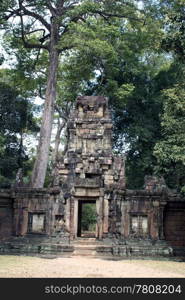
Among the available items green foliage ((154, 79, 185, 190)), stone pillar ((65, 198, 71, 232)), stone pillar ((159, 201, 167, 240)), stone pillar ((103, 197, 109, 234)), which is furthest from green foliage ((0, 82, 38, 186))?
green foliage ((154, 79, 185, 190))

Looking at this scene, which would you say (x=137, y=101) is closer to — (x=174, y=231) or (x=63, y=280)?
(x=174, y=231)

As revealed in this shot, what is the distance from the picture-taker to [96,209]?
61.8 feet

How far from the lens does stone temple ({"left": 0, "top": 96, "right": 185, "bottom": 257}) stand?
722 inches

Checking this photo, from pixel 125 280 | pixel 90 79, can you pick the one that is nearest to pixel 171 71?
pixel 90 79

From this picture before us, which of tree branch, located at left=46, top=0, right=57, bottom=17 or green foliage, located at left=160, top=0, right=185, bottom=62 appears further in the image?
tree branch, located at left=46, top=0, right=57, bottom=17

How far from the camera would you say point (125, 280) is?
953 centimetres

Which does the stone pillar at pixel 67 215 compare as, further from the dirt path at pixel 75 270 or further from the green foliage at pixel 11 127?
the green foliage at pixel 11 127

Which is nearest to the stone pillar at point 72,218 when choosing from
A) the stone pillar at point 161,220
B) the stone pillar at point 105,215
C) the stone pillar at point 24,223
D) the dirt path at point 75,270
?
the stone pillar at point 105,215

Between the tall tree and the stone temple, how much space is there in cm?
356

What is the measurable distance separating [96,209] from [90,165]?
2357 millimetres

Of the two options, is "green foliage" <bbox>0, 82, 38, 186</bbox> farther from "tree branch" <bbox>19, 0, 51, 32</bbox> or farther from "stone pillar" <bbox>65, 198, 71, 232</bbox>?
"stone pillar" <bbox>65, 198, 71, 232</bbox>

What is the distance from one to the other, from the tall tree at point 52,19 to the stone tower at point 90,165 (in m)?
3.55

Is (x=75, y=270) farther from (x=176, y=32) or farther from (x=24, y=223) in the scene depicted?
(x=176, y=32)

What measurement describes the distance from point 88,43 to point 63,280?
1750 cm
